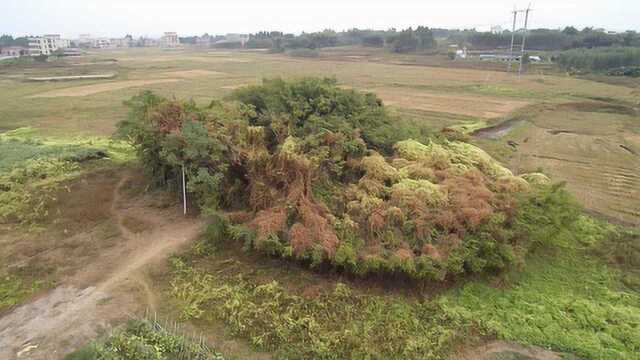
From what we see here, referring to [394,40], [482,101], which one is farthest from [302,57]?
[482,101]

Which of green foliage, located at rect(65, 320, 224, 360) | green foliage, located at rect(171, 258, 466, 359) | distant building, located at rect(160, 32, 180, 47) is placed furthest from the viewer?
distant building, located at rect(160, 32, 180, 47)

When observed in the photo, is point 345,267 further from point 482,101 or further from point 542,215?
point 482,101

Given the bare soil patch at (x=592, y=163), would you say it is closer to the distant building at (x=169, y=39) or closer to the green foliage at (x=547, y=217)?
the green foliage at (x=547, y=217)

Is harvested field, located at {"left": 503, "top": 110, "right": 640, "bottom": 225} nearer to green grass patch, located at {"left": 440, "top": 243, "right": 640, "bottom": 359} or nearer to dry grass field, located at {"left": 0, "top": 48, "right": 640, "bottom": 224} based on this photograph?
dry grass field, located at {"left": 0, "top": 48, "right": 640, "bottom": 224}

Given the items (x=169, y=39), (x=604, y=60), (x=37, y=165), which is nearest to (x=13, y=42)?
(x=169, y=39)

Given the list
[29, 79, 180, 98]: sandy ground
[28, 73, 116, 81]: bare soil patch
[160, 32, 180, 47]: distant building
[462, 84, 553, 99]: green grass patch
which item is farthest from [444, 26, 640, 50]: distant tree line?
[160, 32, 180, 47]: distant building

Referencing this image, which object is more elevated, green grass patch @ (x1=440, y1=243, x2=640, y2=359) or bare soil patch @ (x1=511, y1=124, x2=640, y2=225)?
bare soil patch @ (x1=511, y1=124, x2=640, y2=225)

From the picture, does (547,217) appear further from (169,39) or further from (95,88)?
(169,39)
